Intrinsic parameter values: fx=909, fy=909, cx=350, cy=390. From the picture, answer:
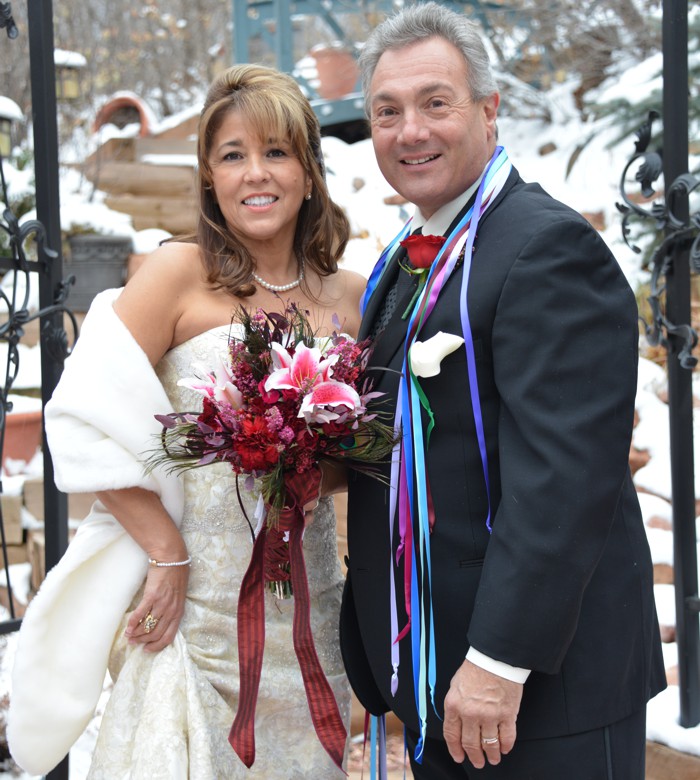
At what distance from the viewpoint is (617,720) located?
1851 millimetres

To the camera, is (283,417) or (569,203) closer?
(283,417)

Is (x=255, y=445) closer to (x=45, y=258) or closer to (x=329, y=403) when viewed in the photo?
(x=329, y=403)

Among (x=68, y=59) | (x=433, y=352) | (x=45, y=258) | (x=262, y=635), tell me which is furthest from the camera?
(x=68, y=59)

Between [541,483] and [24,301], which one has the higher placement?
[24,301]

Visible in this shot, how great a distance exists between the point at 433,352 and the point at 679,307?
1.52 metres

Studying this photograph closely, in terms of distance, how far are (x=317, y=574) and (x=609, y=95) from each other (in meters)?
4.75

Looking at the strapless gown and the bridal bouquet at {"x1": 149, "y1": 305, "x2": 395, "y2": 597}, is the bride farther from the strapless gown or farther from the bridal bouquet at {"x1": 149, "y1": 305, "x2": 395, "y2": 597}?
the bridal bouquet at {"x1": 149, "y1": 305, "x2": 395, "y2": 597}

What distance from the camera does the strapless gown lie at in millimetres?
2242

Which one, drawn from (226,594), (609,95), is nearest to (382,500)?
(226,594)

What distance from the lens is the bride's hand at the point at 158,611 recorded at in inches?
89.2

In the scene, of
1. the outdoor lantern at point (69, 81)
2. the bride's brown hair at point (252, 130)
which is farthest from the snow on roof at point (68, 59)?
the bride's brown hair at point (252, 130)

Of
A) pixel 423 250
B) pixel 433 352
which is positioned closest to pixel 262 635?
pixel 433 352

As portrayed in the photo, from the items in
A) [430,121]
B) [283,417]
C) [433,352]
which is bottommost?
[283,417]

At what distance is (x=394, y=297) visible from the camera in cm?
223
